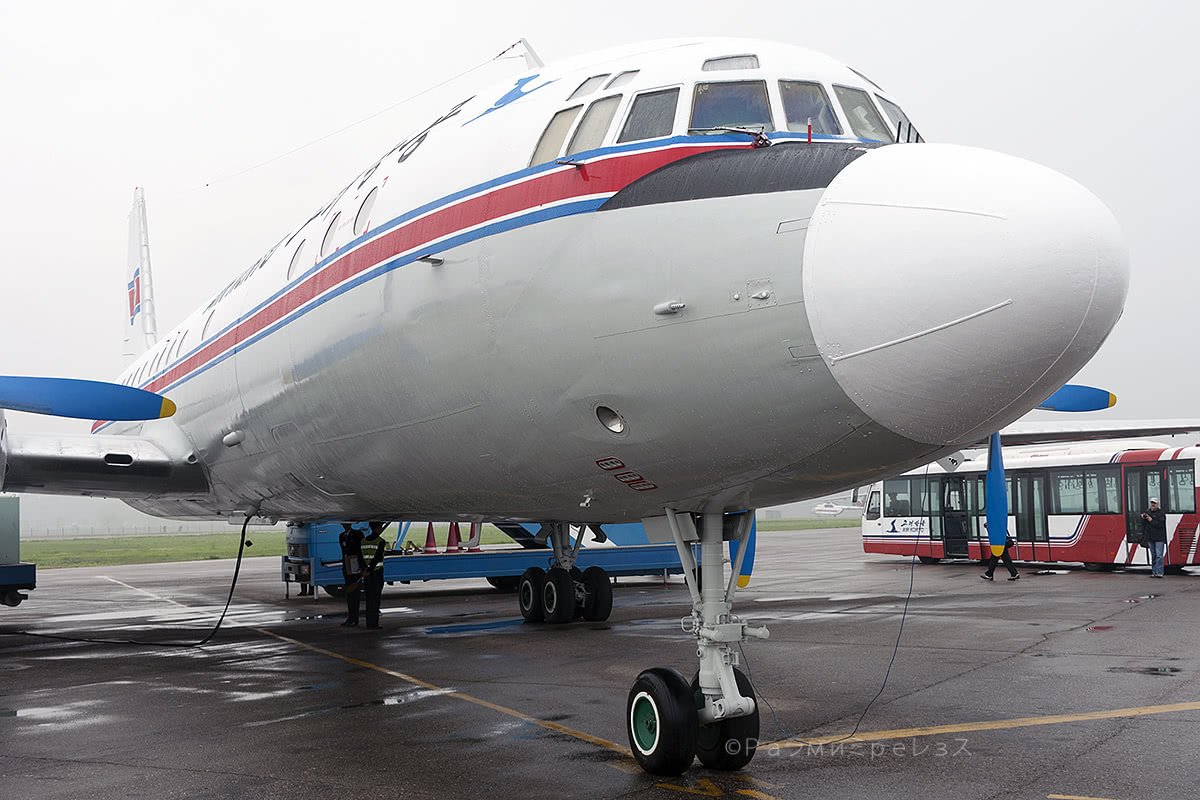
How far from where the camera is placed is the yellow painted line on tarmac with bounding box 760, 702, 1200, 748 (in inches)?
300

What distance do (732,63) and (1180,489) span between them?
22.4 metres

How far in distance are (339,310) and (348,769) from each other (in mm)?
3910

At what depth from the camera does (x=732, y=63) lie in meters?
6.84

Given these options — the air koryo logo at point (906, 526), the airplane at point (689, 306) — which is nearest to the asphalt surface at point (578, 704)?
the airplane at point (689, 306)

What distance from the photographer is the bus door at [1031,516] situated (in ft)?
90.9

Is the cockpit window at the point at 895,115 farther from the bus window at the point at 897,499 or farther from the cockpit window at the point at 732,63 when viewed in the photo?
A: the bus window at the point at 897,499

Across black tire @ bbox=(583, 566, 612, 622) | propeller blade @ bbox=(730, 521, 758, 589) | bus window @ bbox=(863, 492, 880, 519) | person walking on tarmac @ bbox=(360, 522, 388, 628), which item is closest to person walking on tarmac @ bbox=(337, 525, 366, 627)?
person walking on tarmac @ bbox=(360, 522, 388, 628)

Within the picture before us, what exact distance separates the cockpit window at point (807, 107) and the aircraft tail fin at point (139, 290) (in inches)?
905

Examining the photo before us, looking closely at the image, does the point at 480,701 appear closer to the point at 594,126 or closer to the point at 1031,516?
the point at 594,126

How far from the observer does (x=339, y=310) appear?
918 centimetres

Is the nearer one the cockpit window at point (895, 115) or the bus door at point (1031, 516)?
the cockpit window at point (895, 115)

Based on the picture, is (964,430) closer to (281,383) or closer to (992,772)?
(992,772)

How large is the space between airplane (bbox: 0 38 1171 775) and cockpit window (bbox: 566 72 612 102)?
0.02 m

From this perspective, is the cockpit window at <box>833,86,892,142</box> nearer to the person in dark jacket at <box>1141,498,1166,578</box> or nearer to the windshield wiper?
the windshield wiper
